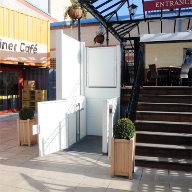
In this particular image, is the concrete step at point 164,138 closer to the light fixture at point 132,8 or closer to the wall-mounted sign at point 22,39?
the light fixture at point 132,8

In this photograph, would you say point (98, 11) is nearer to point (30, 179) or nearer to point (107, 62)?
point (107, 62)

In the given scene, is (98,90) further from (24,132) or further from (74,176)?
(74,176)

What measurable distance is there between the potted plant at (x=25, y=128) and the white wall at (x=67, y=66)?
113 centimetres

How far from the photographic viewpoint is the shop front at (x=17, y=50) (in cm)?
1069

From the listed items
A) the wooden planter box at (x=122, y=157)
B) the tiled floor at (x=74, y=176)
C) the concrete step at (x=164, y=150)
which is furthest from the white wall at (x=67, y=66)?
the concrete step at (x=164, y=150)

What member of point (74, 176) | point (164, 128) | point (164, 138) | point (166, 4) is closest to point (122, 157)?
point (74, 176)

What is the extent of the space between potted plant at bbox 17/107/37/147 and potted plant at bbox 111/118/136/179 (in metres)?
2.90

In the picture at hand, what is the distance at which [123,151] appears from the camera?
3943 mm

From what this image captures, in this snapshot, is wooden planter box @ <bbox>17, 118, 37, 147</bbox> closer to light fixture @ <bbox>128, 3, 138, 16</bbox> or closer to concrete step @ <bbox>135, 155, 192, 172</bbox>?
concrete step @ <bbox>135, 155, 192, 172</bbox>

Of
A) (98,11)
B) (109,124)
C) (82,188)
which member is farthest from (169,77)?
(82,188)

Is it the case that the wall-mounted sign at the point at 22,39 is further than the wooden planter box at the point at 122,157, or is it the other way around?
the wall-mounted sign at the point at 22,39

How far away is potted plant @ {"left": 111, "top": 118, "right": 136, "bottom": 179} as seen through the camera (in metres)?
3.91

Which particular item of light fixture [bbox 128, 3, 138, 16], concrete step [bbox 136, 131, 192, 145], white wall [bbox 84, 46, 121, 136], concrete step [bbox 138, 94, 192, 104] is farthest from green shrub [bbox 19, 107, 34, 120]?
light fixture [bbox 128, 3, 138, 16]

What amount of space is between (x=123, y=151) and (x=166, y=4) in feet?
18.7
